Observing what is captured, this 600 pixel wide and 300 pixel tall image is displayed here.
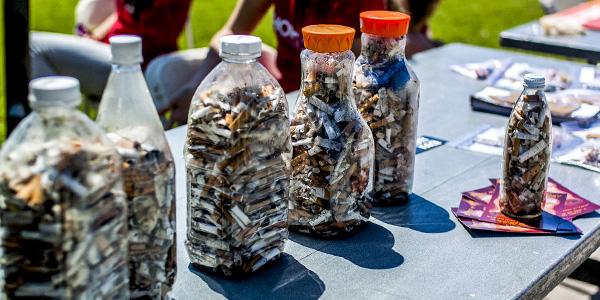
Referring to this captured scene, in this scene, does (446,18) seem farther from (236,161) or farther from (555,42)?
(236,161)

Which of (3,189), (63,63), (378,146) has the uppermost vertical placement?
(3,189)

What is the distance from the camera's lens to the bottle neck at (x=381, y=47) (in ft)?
4.14

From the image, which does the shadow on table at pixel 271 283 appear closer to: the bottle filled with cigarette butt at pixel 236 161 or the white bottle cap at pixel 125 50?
the bottle filled with cigarette butt at pixel 236 161

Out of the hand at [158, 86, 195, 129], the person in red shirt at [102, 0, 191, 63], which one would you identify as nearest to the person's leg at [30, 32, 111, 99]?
the person in red shirt at [102, 0, 191, 63]

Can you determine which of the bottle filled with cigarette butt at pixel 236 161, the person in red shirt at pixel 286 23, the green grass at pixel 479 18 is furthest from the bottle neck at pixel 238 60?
the green grass at pixel 479 18

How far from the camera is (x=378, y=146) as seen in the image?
1.29 m

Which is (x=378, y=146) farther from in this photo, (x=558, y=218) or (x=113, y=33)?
(x=113, y=33)

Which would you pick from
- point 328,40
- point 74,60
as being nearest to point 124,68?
point 328,40

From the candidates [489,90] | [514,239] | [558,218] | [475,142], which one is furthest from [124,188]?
[489,90]

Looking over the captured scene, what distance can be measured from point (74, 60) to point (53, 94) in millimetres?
2162

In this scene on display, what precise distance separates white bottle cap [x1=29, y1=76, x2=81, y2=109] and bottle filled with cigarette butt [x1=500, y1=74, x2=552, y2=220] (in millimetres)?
729

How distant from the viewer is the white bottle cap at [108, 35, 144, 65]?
2.72 feet

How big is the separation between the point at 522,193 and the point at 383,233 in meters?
0.24

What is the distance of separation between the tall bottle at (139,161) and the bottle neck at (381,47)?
48 centimetres
